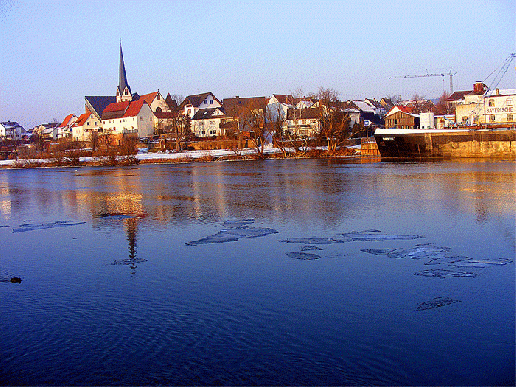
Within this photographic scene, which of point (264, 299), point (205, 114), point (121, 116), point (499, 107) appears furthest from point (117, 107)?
point (264, 299)

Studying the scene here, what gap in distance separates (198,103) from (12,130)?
274ft

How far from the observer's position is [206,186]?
98.4 ft

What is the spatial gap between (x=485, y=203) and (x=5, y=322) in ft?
51.3

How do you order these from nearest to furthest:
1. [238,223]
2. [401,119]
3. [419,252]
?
[419,252] < [238,223] < [401,119]

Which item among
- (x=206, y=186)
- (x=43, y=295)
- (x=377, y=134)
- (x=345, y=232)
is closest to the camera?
(x=43, y=295)

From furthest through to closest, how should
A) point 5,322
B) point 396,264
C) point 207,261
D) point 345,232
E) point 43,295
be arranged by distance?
1. point 345,232
2. point 207,261
3. point 396,264
4. point 43,295
5. point 5,322

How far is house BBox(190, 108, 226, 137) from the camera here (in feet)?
336

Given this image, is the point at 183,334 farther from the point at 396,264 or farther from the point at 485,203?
the point at 485,203

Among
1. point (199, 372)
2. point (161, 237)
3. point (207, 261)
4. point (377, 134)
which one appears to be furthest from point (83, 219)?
point (377, 134)

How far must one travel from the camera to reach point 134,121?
4156 inches

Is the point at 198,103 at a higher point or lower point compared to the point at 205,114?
higher

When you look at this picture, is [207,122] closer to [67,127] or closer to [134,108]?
[134,108]

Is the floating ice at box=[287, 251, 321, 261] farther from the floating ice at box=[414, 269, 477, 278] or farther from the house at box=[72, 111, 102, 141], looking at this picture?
the house at box=[72, 111, 102, 141]

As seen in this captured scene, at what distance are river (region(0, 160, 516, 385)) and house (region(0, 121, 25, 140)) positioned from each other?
525 feet
